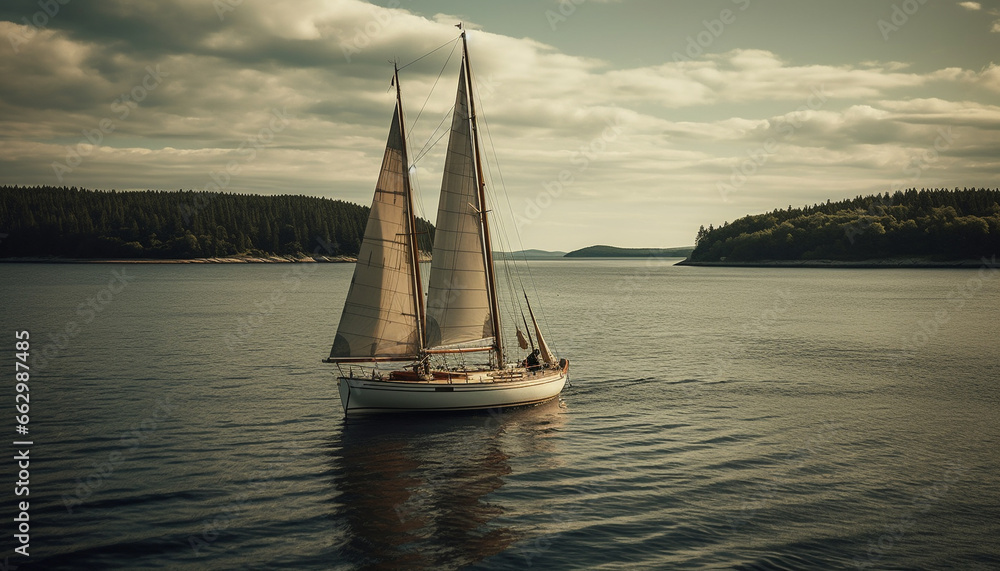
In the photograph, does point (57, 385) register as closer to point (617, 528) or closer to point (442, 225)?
point (442, 225)

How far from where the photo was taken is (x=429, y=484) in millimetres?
25438

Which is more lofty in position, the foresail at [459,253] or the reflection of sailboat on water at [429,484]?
the foresail at [459,253]

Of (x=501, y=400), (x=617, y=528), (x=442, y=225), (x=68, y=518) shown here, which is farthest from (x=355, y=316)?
(x=617, y=528)

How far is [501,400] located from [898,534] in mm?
19903

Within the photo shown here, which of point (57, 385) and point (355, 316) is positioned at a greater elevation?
point (355, 316)

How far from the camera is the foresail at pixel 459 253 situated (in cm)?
3481

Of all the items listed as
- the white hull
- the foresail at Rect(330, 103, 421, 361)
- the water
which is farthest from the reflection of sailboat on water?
the foresail at Rect(330, 103, 421, 361)

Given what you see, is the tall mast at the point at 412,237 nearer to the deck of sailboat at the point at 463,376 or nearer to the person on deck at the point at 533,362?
the deck of sailboat at the point at 463,376

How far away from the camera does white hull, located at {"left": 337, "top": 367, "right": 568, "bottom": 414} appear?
112ft

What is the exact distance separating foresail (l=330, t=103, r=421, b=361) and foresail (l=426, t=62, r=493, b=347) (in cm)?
179

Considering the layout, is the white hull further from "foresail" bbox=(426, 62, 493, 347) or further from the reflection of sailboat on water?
"foresail" bbox=(426, 62, 493, 347)

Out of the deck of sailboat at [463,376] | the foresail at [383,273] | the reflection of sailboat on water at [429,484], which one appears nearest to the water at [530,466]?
the reflection of sailboat on water at [429,484]

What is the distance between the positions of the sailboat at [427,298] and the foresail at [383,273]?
0.05 metres

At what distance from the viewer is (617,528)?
21.6m
